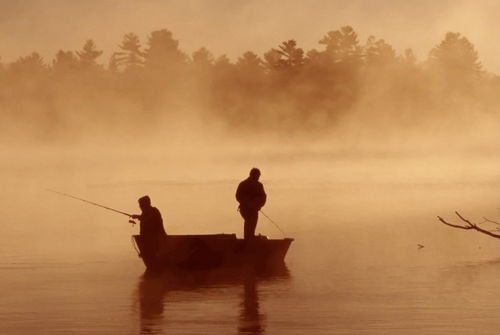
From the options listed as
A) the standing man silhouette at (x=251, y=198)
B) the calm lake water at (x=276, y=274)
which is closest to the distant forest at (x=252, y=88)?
the calm lake water at (x=276, y=274)

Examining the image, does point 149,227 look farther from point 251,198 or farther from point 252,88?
point 252,88

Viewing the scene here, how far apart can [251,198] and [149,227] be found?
1.90 metres

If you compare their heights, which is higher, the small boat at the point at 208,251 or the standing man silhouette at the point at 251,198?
the standing man silhouette at the point at 251,198

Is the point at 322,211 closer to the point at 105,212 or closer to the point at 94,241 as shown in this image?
the point at 105,212

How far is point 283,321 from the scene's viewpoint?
18.0 m

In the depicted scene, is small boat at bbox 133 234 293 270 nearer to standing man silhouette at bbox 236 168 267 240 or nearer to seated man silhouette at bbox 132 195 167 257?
seated man silhouette at bbox 132 195 167 257

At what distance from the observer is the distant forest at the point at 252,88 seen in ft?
446

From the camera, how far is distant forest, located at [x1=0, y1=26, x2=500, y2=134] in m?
136

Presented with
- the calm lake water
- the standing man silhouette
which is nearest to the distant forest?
the calm lake water

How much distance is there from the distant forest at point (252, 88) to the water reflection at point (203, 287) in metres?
104

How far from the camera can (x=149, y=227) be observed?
24.2 meters

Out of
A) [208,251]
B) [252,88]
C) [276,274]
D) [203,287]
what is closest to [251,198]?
→ [208,251]

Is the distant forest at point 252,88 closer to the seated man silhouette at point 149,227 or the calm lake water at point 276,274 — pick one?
the calm lake water at point 276,274

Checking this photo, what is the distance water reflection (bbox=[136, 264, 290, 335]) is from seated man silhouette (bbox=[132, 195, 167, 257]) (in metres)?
0.48
